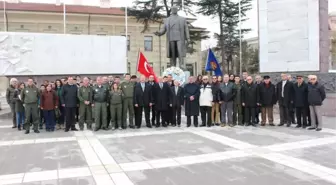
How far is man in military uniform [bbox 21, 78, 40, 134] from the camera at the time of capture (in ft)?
29.9

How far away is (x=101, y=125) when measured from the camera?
954 centimetres

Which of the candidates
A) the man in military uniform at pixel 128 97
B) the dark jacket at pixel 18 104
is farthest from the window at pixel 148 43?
the man in military uniform at pixel 128 97

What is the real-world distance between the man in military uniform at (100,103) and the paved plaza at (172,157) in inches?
20.9

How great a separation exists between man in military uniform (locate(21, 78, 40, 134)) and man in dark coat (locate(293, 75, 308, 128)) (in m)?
7.17

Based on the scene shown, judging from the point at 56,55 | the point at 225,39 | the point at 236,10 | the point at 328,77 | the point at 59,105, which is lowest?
the point at 59,105

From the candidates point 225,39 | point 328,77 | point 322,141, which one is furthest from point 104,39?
point 225,39

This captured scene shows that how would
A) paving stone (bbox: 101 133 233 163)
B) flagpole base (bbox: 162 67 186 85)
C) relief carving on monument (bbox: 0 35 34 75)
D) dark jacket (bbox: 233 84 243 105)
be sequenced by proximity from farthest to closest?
relief carving on monument (bbox: 0 35 34 75)
flagpole base (bbox: 162 67 186 85)
dark jacket (bbox: 233 84 243 105)
paving stone (bbox: 101 133 233 163)

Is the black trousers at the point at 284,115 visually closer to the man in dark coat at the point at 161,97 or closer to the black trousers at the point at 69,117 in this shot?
the man in dark coat at the point at 161,97

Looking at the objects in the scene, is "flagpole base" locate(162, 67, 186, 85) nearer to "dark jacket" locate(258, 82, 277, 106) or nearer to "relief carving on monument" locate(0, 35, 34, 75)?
"dark jacket" locate(258, 82, 277, 106)

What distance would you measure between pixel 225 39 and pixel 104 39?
783 inches

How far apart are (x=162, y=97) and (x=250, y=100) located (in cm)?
254

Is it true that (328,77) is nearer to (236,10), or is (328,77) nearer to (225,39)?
(236,10)

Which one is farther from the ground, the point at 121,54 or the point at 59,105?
the point at 121,54

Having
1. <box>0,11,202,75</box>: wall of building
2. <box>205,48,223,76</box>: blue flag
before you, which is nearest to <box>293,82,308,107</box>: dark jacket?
<box>205,48,223,76</box>: blue flag
